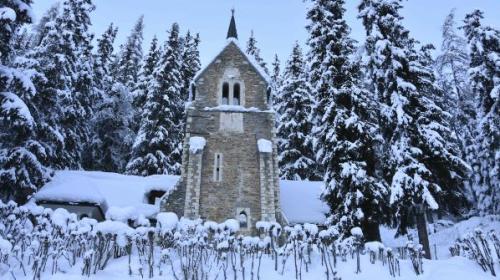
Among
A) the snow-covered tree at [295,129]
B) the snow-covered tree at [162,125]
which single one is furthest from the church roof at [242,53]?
the snow-covered tree at [162,125]

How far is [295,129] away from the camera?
31.2 meters

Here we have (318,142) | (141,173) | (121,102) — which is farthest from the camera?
(121,102)

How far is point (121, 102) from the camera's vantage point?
3234 centimetres

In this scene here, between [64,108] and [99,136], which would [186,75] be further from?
[64,108]

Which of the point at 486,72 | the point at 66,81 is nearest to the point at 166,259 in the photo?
the point at 66,81

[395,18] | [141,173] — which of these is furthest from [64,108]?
[395,18]

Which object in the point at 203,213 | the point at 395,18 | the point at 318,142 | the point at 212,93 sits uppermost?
the point at 395,18

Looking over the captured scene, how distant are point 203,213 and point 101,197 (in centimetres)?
486

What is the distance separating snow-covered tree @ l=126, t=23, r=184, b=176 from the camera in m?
29.0

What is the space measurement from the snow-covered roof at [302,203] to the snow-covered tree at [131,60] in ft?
64.7

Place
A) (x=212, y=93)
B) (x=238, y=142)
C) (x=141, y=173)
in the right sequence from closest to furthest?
(x=238, y=142) < (x=212, y=93) < (x=141, y=173)

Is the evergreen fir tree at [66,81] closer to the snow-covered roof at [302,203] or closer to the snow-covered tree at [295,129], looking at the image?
the snow-covered roof at [302,203]

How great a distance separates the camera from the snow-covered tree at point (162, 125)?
2905cm

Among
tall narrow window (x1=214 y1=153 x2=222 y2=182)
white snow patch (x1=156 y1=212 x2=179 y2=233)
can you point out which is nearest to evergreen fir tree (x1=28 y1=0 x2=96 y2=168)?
tall narrow window (x1=214 y1=153 x2=222 y2=182)
